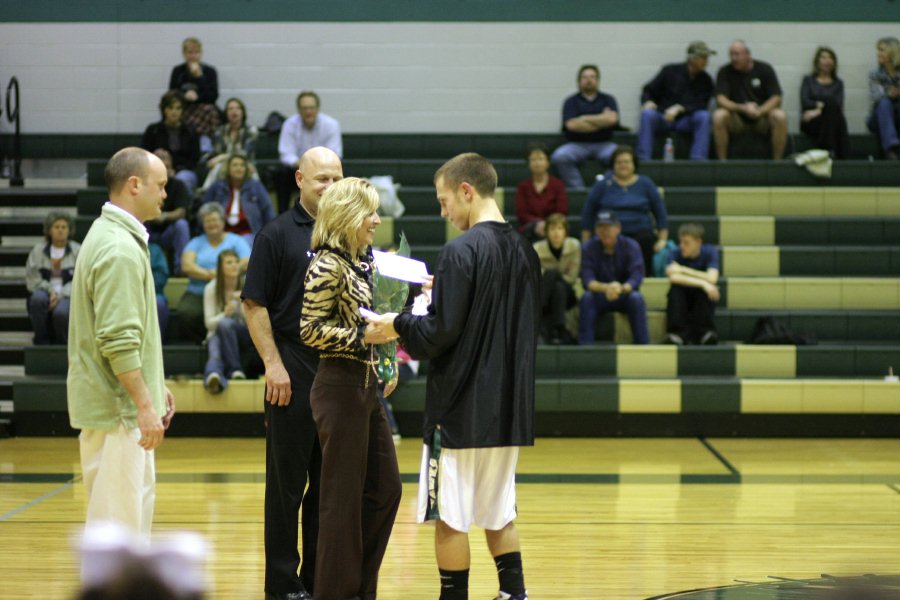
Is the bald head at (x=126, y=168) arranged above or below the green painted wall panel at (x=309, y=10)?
below

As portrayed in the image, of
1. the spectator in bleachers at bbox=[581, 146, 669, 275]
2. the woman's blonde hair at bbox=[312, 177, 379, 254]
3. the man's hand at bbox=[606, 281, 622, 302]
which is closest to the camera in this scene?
the woman's blonde hair at bbox=[312, 177, 379, 254]

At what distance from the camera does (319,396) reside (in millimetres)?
3631

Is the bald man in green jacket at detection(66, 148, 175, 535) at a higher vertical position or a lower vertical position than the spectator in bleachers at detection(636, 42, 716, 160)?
lower

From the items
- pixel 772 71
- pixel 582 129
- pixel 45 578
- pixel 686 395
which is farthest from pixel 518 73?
pixel 45 578

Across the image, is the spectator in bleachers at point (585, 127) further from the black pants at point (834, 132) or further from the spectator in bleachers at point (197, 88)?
the spectator in bleachers at point (197, 88)

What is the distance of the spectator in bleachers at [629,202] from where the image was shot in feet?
29.5

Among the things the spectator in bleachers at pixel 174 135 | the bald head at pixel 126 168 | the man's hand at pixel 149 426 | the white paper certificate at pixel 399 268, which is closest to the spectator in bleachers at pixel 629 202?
the spectator in bleachers at pixel 174 135

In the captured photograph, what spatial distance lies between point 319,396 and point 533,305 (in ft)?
2.40

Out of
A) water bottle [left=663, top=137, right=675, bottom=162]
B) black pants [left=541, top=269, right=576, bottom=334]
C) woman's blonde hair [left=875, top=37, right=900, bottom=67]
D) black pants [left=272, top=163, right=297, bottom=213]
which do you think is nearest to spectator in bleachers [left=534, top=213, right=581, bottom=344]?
black pants [left=541, top=269, right=576, bottom=334]

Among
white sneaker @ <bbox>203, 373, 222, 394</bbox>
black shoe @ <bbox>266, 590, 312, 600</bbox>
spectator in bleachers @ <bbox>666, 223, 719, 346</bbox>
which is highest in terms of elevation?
spectator in bleachers @ <bbox>666, 223, 719, 346</bbox>

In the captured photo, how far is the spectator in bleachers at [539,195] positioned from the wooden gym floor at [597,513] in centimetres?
218

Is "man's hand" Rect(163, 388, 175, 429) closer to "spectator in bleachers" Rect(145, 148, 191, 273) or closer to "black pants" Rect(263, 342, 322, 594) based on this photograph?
"black pants" Rect(263, 342, 322, 594)

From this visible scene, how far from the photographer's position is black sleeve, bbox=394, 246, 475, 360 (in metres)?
3.51

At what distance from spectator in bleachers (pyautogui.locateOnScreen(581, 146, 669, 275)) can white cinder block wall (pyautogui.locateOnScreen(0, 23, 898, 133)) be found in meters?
2.43
